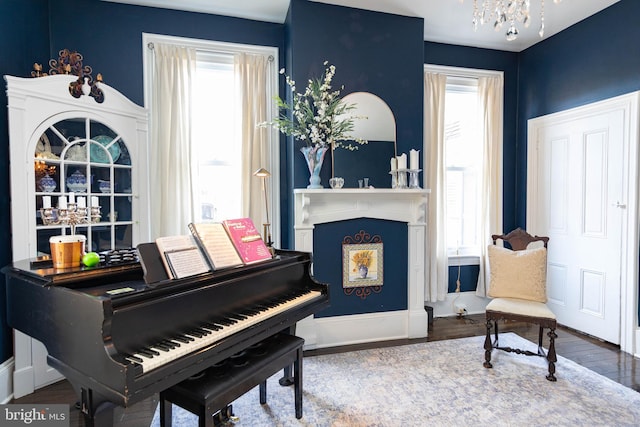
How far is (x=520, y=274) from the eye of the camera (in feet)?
10.0

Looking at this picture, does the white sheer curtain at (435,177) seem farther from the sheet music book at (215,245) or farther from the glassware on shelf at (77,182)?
the glassware on shelf at (77,182)

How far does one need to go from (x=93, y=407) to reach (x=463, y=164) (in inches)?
162

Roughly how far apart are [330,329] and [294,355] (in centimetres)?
125

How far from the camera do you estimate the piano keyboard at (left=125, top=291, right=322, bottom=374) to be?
55.6 inches

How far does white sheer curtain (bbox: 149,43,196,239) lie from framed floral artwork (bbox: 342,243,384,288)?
1.57 m

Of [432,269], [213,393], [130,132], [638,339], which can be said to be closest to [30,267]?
[213,393]

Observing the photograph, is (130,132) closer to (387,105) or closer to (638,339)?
(387,105)

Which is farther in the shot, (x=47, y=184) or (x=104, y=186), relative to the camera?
(x=104, y=186)

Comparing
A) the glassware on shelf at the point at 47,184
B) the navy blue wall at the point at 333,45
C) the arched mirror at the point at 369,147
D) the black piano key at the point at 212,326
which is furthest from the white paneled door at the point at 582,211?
the glassware on shelf at the point at 47,184

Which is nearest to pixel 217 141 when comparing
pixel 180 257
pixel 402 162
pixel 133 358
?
pixel 402 162

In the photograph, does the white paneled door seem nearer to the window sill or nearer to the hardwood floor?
the hardwood floor

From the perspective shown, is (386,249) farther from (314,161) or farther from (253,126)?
(253,126)

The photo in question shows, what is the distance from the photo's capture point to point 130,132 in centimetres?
300

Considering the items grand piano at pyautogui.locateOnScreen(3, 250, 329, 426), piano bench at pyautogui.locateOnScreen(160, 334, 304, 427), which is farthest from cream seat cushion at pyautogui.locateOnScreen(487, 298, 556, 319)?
grand piano at pyautogui.locateOnScreen(3, 250, 329, 426)
